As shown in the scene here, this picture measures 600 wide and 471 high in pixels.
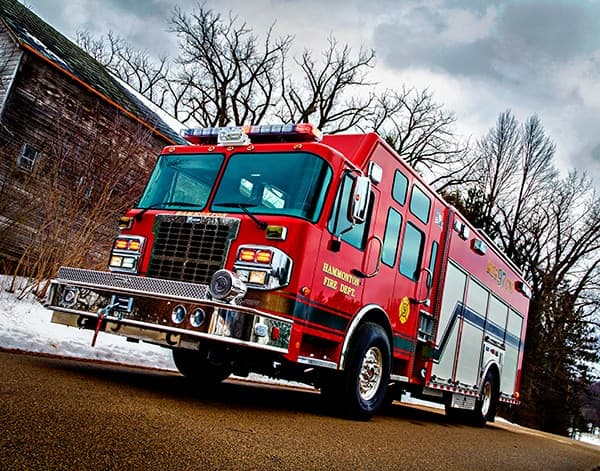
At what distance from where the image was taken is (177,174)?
21.5ft

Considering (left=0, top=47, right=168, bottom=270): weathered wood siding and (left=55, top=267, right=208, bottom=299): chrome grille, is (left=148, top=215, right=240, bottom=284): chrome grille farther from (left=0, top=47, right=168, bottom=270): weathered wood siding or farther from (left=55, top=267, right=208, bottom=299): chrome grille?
(left=0, top=47, right=168, bottom=270): weathered wood siding

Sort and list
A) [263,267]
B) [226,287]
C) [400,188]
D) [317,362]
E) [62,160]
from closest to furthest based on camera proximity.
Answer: [226,287], [263,267], [317,362], [400,188], [62,160]

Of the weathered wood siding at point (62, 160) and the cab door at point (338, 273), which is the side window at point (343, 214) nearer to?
the cab door at point (338, 273)

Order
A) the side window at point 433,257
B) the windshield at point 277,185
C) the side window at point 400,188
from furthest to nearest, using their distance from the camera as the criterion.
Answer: the side window at point 433,257, the side window at point 400,188, the windshield at point 277,185

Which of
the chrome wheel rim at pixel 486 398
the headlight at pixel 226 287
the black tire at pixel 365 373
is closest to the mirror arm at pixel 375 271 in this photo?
the black tire at pixel 365 373

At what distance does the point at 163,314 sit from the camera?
4.96 m

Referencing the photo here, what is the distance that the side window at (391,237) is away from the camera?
6.84 meters

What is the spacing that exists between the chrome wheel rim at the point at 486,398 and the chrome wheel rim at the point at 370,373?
173 inches

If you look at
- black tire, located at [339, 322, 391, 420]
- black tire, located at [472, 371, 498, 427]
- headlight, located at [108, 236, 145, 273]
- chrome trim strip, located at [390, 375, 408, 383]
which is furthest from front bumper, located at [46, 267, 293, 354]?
black tire, located at [472, 371, 498, 427]

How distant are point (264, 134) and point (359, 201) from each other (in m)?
1.38

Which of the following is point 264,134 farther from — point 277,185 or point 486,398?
point 486,398

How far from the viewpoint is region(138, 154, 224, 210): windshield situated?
20.2 feet

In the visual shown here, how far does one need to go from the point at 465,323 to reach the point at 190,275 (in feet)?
17.0

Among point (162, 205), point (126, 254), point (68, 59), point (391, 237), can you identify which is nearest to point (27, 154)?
point (68, 59)
